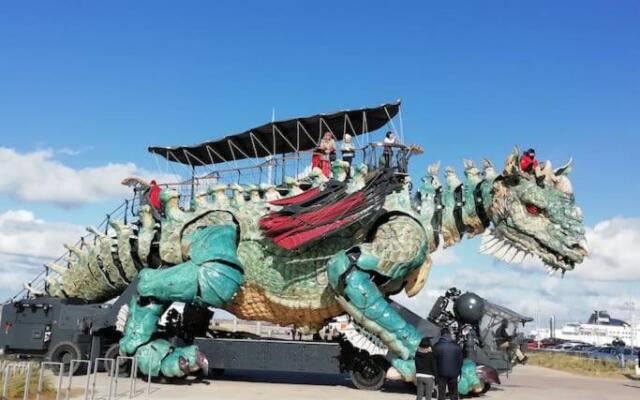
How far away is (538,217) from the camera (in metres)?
12.3

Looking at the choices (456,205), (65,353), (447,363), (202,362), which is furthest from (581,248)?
(65,353)

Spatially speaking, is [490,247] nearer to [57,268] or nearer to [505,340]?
[505,340]

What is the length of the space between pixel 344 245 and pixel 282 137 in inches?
342

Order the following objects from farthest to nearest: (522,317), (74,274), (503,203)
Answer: (74,274)
(522,317)
(503,203)

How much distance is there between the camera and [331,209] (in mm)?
12406

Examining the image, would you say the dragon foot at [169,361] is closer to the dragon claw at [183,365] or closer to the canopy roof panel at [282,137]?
the dragon claw at [183,365]

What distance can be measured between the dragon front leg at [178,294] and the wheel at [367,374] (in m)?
2.75

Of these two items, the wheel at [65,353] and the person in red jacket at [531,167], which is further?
the wheel at [65,353]

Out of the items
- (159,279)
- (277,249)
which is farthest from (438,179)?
(159,279)

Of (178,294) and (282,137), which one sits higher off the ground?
(282,137)

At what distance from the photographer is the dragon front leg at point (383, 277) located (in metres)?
11.5

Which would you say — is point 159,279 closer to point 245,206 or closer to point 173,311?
point 173,311

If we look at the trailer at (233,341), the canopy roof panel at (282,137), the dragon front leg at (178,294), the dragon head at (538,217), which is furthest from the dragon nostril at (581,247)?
the canopy roof panel at (282,137)

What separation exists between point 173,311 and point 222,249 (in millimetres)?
1986
